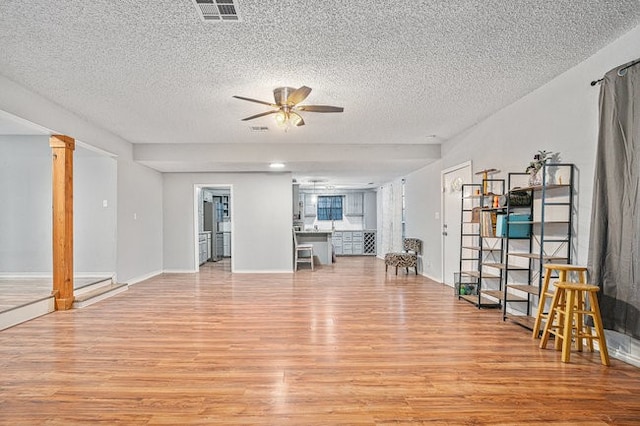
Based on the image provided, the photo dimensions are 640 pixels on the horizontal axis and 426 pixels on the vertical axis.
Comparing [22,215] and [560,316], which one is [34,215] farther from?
[560,316]

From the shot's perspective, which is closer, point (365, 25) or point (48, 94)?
point (365, 25)

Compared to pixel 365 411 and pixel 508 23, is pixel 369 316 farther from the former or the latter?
pixel 508 23

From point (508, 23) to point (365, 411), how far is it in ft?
9.38

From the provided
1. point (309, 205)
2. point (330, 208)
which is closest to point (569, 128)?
point (330, 208)

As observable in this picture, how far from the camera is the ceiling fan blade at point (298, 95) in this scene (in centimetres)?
317

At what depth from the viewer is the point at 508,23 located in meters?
2.46

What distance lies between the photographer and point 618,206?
8.61ft

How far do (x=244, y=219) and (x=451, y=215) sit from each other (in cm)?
443

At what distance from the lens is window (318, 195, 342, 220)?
12102 mm

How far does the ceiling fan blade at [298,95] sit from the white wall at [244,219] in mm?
4197

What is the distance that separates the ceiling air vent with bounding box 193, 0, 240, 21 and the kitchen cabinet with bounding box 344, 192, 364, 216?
32.2 feet

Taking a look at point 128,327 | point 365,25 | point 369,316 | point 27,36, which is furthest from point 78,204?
point 365,25

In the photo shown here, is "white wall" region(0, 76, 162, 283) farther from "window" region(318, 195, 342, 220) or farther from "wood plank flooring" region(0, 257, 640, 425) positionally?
"window" region(318, 195, 342, 220)

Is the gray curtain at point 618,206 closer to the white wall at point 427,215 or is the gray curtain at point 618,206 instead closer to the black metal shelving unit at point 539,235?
the black metal shelving unit at point 539,235
